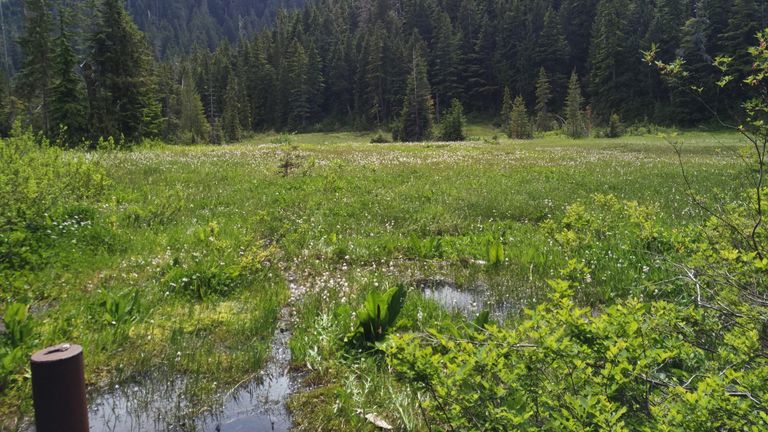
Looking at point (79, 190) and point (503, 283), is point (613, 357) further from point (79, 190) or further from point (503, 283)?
point (79, 190)

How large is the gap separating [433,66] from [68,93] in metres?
77.1

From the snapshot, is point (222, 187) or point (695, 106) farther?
point (695, 106)

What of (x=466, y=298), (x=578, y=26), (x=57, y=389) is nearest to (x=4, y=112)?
(x=466, y=298)

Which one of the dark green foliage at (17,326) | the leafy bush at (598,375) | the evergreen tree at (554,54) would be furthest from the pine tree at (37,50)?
the evergreen tree at (554,54)

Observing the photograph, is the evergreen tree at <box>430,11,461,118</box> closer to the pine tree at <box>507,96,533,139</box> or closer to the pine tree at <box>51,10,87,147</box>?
the pine tree at <box>507,96,533,139</box>

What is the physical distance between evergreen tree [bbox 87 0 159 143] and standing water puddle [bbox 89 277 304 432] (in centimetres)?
3809

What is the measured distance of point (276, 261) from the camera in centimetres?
796

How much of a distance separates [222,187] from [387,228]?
6.69 m

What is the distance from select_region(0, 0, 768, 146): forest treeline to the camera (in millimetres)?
67000

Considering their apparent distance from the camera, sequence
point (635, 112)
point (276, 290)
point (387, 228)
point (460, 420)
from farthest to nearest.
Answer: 1. point (635, 112)
2. point (387, 228)
3. point (276, 290)
4. point (460, 420)

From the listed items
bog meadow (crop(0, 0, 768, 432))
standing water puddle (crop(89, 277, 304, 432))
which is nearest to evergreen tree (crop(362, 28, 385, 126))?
bog meadow (crop(0, 0, 768, 432))

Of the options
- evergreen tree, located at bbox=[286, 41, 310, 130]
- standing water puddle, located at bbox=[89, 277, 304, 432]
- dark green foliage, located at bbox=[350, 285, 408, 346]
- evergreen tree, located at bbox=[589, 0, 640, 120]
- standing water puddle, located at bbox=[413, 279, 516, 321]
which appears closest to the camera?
standing water puddle, located at bbox=[89, 277, 304, 432]

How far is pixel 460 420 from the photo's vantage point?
248 centimetres

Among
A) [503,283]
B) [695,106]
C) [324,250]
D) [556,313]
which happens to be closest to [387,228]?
[324,250]
